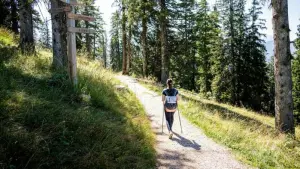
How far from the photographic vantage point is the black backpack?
26.9 ft

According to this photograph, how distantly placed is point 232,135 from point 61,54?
6816 mm

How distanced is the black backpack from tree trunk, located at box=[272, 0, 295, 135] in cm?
416

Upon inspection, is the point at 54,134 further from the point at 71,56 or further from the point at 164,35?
the point at 164,35

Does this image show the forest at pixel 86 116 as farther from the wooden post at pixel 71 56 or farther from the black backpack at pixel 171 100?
the black backpack at pixel 171 100

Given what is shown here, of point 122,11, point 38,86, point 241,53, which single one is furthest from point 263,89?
point 38,86

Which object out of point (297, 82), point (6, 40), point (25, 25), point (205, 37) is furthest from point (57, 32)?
point (297, 82)

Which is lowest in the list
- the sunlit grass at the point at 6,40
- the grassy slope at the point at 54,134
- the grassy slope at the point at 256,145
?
the grassy slope at the point at 256,145

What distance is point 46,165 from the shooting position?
12.5ft

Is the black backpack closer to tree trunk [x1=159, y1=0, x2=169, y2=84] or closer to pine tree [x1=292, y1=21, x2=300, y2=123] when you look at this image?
tree trunk [x1=159, y1=0, x2=169, y2=84]

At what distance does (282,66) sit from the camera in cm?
920

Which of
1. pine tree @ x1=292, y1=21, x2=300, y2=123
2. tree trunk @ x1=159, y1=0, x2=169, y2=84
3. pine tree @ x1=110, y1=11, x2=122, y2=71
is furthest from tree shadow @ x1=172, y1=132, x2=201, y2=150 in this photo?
pine tree @ x1=110, y1=11, x2=122, y2=71

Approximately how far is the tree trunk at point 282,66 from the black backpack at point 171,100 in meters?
4.16

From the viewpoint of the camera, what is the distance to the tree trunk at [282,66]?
9.06 metres

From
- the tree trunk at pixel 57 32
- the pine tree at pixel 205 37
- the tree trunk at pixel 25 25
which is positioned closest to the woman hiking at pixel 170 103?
the tree trunk at pixel 57 32
